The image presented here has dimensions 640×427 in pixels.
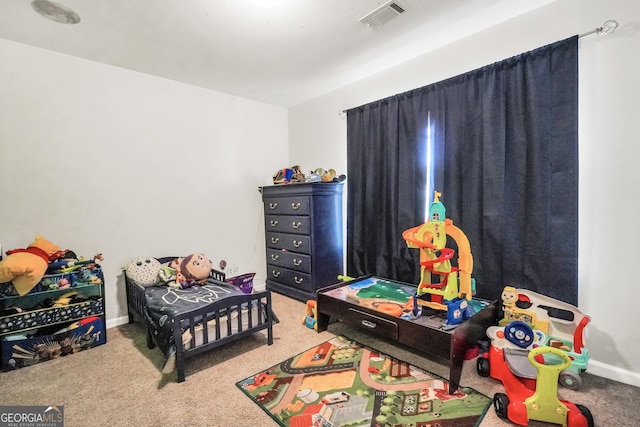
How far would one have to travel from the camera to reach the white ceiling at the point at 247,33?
206 cm

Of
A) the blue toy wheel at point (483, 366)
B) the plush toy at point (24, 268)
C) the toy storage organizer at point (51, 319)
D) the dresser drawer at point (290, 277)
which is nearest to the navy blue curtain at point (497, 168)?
the blue toy wheel at point (483, 366)

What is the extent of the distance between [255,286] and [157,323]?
1.84 metres

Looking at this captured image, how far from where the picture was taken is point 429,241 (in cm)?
213

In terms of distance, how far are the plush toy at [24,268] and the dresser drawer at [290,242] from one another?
2.07 metres

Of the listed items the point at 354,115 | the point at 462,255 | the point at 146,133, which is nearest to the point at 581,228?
the point at 462,255

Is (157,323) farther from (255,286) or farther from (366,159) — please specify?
(366,159)

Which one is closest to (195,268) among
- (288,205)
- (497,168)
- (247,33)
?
(288,205)

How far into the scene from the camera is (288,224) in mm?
3494

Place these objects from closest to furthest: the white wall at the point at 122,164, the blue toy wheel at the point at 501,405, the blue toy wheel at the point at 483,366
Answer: the blue toy wheel at the point at 501,405 → the blue toy wheel at the point at 483,366 → the white wall at the point at 122,164

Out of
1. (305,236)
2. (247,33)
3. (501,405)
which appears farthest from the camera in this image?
(305,236)

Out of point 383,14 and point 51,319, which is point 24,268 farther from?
point 383,14

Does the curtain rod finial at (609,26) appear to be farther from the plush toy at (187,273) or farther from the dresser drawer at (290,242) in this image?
the plush toy at (187,273)

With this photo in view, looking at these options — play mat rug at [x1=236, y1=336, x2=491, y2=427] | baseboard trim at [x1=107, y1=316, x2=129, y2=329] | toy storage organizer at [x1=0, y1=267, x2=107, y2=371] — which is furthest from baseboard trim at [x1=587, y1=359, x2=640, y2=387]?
baseboard trim at [x1=107, y1=316, x2=129, y2=329]

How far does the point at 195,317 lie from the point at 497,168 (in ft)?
7.96
